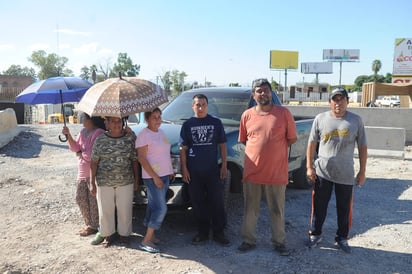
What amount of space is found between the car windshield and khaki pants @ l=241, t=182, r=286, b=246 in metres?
1.39

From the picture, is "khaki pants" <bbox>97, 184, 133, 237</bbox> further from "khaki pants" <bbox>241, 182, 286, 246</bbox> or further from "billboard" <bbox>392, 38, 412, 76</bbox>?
"billboard" <bbox>392, 38, 412, 76</bbox>

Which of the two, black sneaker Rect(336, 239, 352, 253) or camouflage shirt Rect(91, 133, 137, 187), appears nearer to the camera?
camouflage shirt Rect(91, 133, 137, 187)

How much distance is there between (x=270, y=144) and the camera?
4.02 metres

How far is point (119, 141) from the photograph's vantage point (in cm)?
414

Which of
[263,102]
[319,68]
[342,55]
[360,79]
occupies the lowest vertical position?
[263,102]

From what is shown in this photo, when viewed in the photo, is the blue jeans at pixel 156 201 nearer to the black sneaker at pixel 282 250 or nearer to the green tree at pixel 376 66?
the black sneaker at pixel 282 250

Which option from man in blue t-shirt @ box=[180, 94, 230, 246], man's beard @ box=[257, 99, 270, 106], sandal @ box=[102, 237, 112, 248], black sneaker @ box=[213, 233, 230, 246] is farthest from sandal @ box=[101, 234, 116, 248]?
man's beard @ box=[257, 99, 270, 106]

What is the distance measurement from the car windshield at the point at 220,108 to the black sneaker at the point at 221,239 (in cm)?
161

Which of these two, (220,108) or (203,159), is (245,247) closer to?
(203,159)

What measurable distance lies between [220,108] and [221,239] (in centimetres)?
206

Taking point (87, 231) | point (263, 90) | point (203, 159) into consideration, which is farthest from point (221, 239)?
point (263, 90)

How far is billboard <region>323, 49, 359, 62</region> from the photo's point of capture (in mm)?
83450

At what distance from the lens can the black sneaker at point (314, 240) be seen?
4.46 m

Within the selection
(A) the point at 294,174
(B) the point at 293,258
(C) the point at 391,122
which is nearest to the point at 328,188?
(B) the point at 293,258
